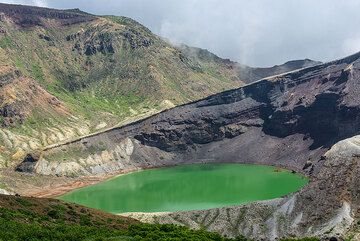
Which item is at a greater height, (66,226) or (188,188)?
(188,188)

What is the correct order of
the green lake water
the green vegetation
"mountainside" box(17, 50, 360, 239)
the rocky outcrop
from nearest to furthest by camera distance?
the green vegetation < the rocky outcrop < the green lake water < "mountainside" box(17, 50, 360, 239)

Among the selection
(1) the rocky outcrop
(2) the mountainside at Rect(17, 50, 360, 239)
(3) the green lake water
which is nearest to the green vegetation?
(1) the rocky outcrop

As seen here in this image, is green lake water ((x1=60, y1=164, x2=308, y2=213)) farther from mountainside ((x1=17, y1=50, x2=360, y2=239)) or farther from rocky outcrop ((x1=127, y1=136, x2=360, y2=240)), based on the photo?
rocky outcrop ((x1=127, y1=136, x2=360, y2=240))

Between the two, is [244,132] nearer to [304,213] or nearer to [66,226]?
[304,213]

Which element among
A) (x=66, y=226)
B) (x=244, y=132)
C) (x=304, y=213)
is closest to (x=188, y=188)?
(x=304, y=213)

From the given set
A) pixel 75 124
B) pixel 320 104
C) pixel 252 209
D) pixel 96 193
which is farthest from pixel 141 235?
pixel 75 124

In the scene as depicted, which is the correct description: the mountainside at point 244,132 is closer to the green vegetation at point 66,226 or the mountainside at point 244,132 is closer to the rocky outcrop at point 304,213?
the rocky outcrop at point 304,213

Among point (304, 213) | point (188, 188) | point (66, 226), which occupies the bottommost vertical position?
point (66, 226)

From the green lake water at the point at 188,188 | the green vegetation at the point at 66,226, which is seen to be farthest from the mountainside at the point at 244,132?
the green vegetation at the point at 66,226
